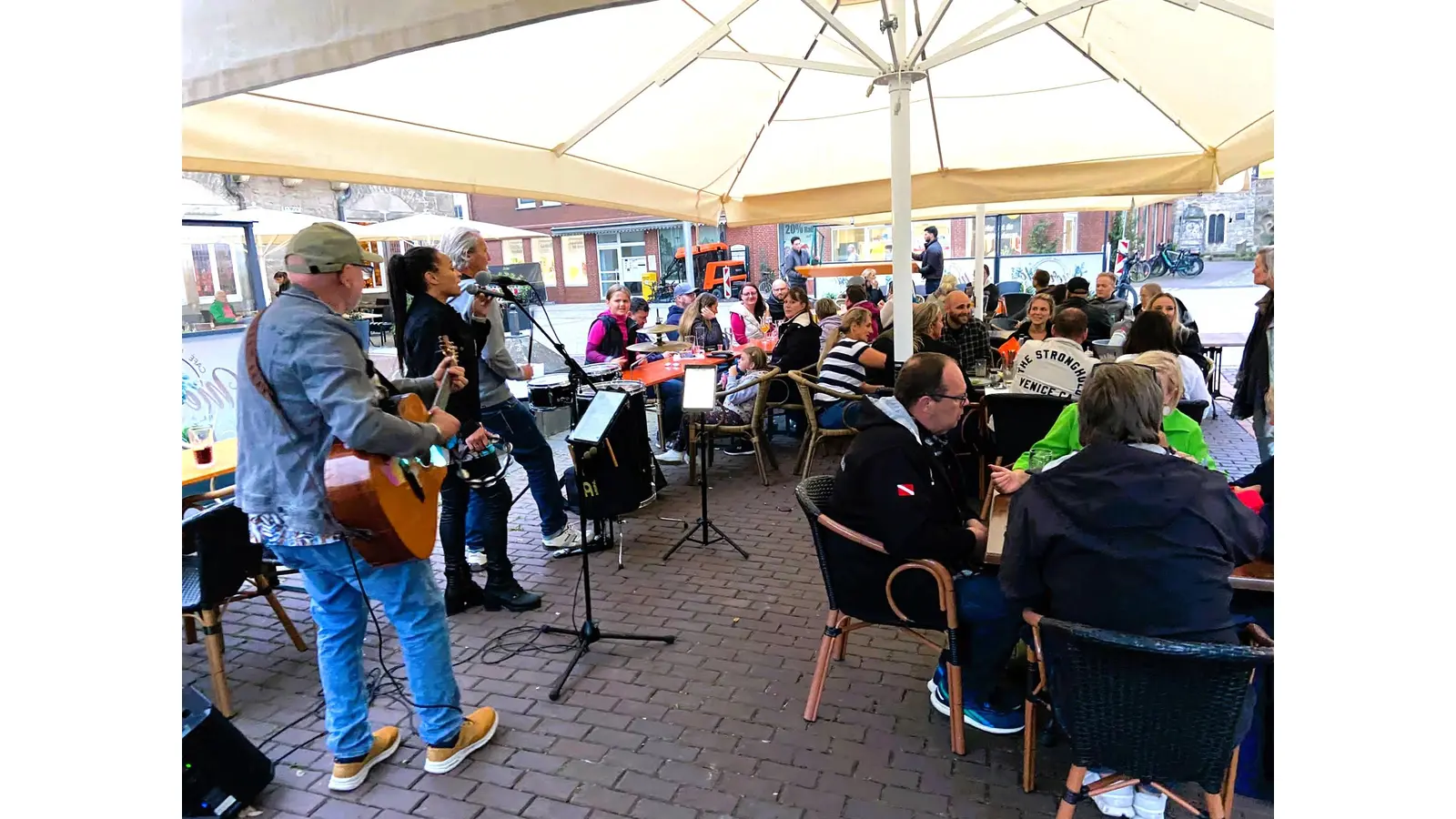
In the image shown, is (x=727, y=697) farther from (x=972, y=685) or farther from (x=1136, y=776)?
(x=1136, y=776)

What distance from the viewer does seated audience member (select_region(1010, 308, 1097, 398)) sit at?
4.34 m

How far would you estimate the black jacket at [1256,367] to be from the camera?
4.45m

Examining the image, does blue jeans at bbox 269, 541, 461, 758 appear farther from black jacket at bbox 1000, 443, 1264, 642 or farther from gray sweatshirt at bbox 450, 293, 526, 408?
black jacket at bbox 1000, 443, 1264, 642

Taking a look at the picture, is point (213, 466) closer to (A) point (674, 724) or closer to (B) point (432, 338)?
(B) point (432, 338)

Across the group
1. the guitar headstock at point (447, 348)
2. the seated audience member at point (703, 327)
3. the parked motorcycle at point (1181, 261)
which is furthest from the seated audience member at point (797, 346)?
the parked motorcycle at point (1181, 261)

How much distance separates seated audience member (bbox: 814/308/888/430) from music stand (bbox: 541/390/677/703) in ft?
8.01

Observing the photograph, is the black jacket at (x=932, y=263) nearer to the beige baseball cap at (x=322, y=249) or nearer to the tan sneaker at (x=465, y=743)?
the tan sneaker at (x=465, y=743)

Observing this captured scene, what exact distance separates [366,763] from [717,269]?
19.9 meters

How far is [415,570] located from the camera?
2.55m

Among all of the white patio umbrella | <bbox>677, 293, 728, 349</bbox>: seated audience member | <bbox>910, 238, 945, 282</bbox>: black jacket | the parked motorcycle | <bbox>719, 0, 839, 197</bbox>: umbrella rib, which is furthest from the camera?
the parked motorcycle

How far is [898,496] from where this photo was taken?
2.50 metres

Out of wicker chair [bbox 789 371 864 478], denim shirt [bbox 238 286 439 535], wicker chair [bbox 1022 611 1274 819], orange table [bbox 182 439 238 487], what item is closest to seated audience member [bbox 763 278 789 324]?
wicker chair [bbox 789 371 864 478]
